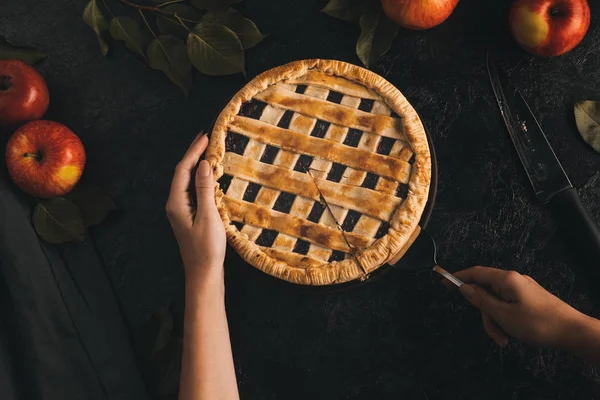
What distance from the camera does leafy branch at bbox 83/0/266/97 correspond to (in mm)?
1197

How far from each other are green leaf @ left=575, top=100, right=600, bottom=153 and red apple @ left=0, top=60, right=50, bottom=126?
123 cm

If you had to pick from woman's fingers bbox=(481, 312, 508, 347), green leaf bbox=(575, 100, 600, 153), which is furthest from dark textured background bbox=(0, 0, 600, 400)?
woman's fingers bbox=(481, 312, 508, 347)

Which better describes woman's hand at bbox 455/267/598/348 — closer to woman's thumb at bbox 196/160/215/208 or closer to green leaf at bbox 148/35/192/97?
woman's thumb at bbox 196/160/215/208

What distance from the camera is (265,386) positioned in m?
1.22

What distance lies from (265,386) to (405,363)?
0.32 metres

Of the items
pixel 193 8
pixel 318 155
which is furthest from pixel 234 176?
pixel 193 8

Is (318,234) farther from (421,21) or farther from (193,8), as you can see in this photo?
(193,8)

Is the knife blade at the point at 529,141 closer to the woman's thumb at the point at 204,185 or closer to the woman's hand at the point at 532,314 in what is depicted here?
the woman's hand at the point at 532,314

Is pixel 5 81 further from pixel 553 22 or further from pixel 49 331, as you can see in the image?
pixel 553 22

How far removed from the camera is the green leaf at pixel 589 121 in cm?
119

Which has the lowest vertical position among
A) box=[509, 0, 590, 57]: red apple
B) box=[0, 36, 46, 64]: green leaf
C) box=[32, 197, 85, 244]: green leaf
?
box=[32, 197, 85, 244]: green leaf

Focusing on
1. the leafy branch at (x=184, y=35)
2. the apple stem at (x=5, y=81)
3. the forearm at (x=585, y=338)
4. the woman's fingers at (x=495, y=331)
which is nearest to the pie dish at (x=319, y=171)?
the leafy branch at (x=184, y=35)

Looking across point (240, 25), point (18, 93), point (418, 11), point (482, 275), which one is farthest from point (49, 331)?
point (418, 11)

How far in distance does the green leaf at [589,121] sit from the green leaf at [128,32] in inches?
39.8
